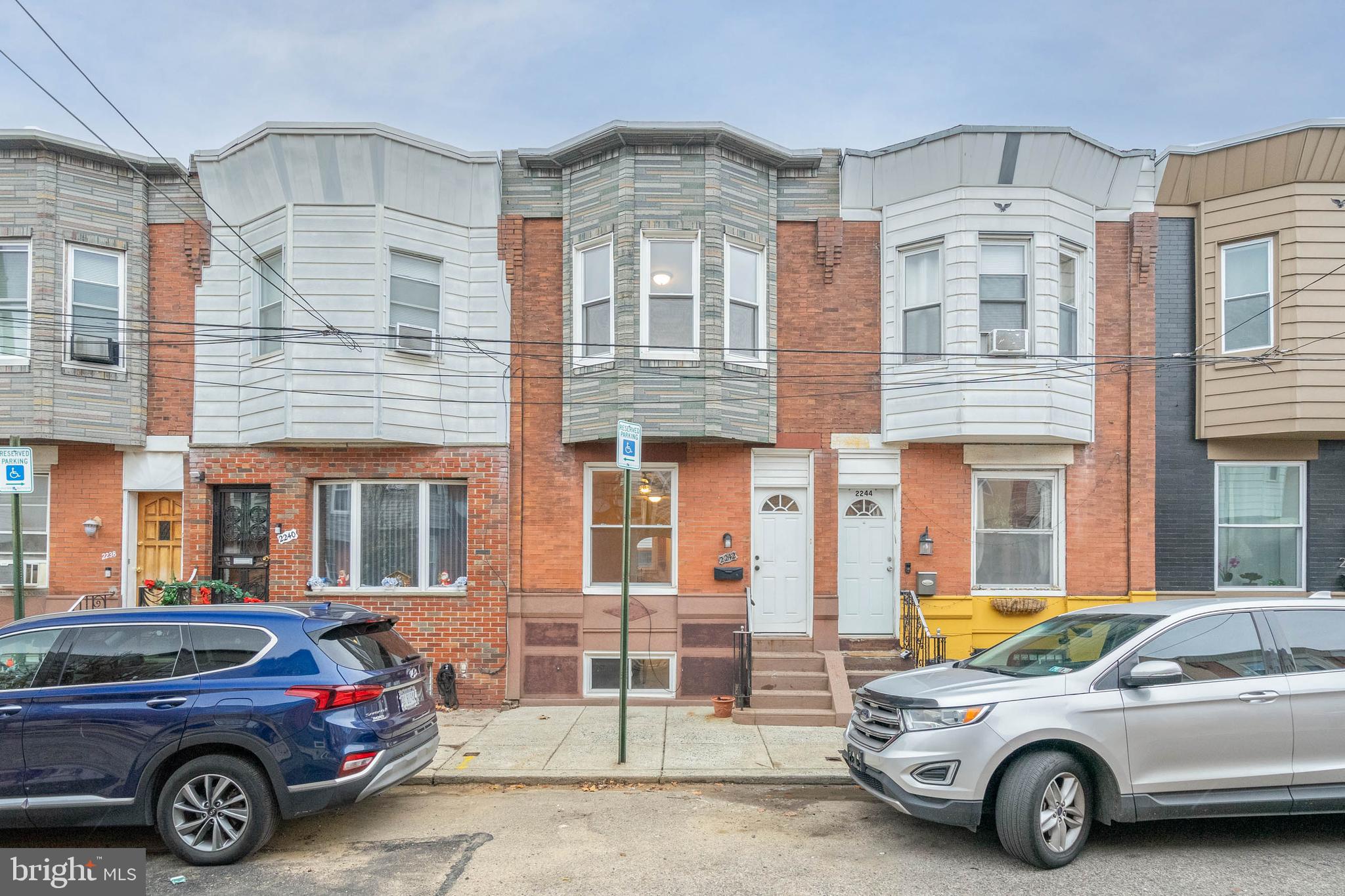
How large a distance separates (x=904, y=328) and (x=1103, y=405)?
2825 millimetres

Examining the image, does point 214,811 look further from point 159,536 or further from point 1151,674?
point 159,536

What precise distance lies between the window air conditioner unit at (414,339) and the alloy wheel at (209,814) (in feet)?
19.1

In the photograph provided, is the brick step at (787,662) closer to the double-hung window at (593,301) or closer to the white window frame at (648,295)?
the white window frame at (648,295)

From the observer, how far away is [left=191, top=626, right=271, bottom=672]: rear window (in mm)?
5578

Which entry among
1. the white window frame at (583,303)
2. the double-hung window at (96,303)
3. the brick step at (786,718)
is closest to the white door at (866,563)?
the brick step at (786,718)

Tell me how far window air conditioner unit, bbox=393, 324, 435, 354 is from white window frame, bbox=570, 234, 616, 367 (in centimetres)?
179

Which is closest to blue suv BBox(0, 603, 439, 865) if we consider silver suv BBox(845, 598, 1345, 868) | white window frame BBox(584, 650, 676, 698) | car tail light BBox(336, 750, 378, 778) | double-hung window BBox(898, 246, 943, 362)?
car tail light BBox(336, 750, 378, 778)

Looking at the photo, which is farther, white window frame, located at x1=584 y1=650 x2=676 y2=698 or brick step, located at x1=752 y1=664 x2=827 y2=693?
white window frame, located at x1=584 y1=650 x2=676 y2=698

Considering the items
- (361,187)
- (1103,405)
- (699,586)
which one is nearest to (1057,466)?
(1103,405)

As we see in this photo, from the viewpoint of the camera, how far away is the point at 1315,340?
1005 cm

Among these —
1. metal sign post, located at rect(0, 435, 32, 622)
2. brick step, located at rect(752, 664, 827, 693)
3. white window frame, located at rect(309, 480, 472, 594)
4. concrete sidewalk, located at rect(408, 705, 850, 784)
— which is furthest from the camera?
white window frame, located at rect(309, 480, 472, 594)

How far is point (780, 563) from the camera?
1055cm

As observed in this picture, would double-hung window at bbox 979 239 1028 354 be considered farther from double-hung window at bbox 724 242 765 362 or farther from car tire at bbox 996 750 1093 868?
car tire at bbox 996 750 1093 868

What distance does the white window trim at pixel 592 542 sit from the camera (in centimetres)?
1044
